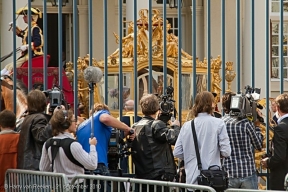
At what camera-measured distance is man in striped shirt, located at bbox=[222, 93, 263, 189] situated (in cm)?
1075

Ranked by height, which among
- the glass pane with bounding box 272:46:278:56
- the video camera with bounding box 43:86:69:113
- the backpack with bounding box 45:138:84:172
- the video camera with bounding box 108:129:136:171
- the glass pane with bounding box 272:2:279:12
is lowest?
the video camera with bounding box 108:129:136:171

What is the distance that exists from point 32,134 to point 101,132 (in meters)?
0.65

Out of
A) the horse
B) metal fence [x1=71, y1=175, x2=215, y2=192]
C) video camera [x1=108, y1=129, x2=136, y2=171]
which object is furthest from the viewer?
the horse

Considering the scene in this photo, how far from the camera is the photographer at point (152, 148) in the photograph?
1090 cm

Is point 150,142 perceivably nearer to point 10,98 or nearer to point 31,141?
point 31,141

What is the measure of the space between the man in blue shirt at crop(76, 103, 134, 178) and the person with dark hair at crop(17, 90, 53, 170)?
0.37m

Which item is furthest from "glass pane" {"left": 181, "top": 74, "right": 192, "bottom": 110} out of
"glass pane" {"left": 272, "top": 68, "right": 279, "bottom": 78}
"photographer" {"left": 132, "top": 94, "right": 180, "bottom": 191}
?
"photographer" {"left": 132, "top": 94, "right": 180, "bottom": 191}

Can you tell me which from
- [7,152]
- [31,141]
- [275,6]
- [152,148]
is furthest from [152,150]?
[275,6]

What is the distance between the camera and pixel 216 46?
2750 centimetres

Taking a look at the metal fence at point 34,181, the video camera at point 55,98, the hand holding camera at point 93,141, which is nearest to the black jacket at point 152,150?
the hand holding camera at point 93,141

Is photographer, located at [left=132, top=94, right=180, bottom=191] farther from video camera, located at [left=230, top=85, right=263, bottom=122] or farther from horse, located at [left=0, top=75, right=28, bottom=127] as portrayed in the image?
horse, located at [left=0, top=75, right=28, bottom=127]

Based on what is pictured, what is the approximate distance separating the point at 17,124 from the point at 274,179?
2.80 metres

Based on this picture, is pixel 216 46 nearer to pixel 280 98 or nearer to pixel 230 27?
pixel 230 27

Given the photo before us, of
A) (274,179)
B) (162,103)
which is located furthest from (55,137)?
(274,179)
